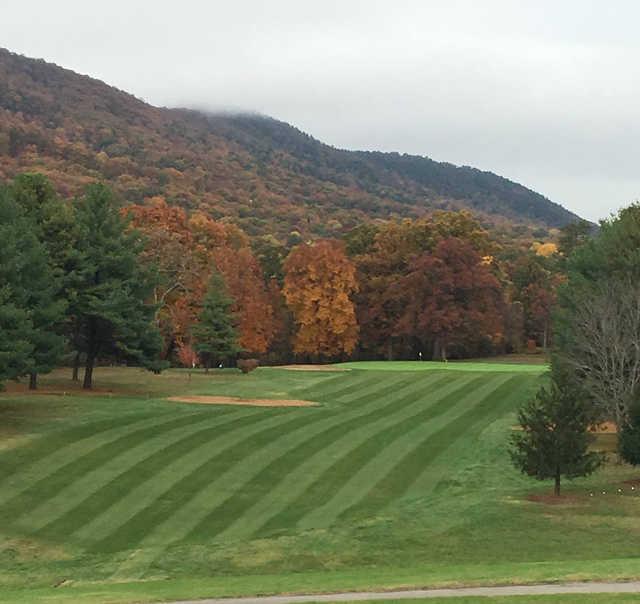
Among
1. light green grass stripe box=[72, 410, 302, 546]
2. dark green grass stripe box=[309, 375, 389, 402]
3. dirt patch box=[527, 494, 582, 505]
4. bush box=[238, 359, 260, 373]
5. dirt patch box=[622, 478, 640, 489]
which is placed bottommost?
light green grass stripe box=[72, 410, 302, 546]

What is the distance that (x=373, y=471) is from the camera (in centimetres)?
2961

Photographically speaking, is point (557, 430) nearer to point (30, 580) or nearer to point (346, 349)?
point (30, 580)

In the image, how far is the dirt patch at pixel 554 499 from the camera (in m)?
25.8

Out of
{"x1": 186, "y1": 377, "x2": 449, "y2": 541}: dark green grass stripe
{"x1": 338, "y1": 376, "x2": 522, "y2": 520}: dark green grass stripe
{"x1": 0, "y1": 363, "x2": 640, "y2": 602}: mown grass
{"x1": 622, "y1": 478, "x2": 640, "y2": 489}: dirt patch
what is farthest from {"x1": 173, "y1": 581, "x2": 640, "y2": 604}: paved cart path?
{"x1": 622, "y1": 478, "x2": 640, "y2": 489}: dirt patch

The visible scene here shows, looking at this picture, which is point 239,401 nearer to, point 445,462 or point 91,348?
point 91,348

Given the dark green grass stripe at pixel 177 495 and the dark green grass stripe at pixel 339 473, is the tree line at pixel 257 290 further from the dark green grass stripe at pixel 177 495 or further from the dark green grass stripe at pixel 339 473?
→ the dark green grass stripe at pixel 339 473

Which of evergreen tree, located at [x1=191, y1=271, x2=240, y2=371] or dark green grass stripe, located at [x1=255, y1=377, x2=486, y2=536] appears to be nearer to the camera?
dark green grass stripe, located at [x1=255, y1=377, x2=486, y2=536]

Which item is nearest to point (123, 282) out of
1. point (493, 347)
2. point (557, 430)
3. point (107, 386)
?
point (107, 386)

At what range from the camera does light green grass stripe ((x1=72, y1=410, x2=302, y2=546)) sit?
22766 millimetres

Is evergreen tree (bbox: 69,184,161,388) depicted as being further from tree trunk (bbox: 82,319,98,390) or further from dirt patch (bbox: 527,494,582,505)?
dirt patch (bbox: 527,494,582,505)

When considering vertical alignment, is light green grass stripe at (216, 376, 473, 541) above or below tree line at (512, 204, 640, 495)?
below

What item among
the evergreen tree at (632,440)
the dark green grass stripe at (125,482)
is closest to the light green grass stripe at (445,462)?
the evergreen tree at (632,440)

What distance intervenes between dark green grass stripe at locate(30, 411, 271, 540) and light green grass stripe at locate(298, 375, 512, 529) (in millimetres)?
6183

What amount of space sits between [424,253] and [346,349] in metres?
12.0
